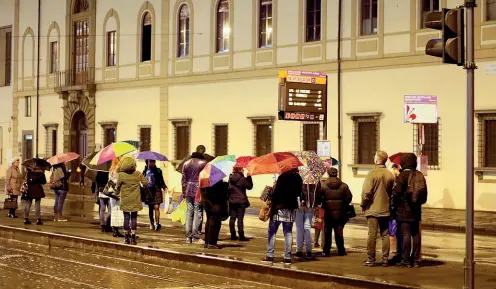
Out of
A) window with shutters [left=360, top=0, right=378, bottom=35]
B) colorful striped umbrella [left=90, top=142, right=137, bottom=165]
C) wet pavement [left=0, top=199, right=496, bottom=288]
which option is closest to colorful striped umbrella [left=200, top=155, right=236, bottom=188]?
wet pavement [left=0, top=199, right=496, bottom=288]

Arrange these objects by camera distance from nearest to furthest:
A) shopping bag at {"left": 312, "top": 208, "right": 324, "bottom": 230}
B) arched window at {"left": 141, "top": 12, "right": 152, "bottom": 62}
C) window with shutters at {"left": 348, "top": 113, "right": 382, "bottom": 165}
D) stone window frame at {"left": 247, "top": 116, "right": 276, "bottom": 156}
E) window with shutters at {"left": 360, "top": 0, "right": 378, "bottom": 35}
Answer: shopping bag at {"left": 312, "top": 208, "right": 324, "bottom": 230} < window with shutters at {"left": 348, "top": 113, "right": 382, "bottom": 165} < window with shutters at {"left": 360, "top": 0, "right": 378, "bottom": 35} < stone window frame at {"left": 247, "top": 116, "right": 276, "bottom": 156} < arched window at {"left": 141, "top": 12, "right": 152, "bottom": 62}

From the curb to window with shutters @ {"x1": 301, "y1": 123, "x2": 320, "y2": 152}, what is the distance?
16.2 meters

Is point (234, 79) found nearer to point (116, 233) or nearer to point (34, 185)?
point (34, 185)

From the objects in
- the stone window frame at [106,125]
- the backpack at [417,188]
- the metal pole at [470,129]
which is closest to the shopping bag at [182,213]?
the backpack at [417,188]

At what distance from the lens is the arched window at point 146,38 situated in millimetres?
44156

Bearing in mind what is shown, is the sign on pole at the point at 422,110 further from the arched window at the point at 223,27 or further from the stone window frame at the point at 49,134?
the stone window frame at the point at 49,134

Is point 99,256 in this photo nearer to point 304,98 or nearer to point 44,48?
point 304,98

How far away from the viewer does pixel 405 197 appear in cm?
1516

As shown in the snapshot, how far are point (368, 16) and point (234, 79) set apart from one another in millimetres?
7391

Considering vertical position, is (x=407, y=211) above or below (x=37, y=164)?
below

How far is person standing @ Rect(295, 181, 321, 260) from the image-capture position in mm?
16531

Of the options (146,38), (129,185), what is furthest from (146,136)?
(129,185)

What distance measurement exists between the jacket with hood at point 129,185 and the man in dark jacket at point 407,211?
5.39 meters

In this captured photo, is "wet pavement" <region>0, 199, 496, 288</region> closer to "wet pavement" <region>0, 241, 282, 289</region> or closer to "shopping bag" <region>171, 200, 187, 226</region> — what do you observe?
"wet pavement" <region>0, 241, 282, 289</region>
